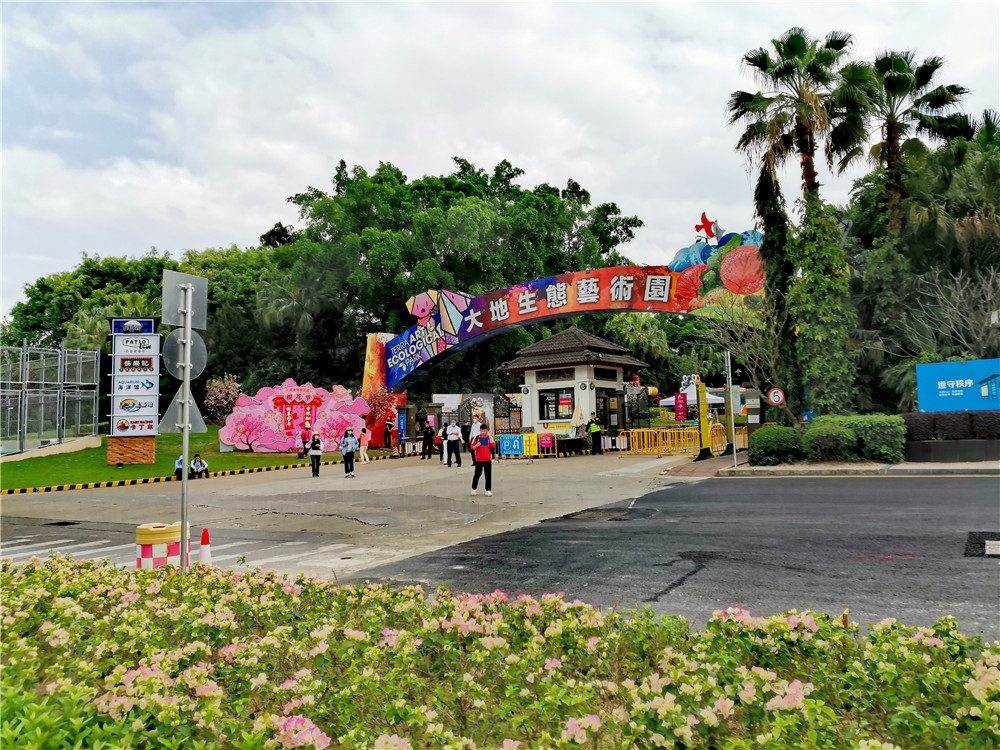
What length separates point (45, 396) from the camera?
30.3 meters

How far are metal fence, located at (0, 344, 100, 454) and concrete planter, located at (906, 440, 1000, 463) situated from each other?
32.1 m

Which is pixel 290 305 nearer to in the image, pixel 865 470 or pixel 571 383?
pixel 571 383

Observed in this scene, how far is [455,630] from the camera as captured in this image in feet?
13.9

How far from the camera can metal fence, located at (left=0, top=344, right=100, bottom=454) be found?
28609mm

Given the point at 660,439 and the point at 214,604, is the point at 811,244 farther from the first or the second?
the point at 214,604

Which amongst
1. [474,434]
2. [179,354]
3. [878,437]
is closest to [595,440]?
[474,434]

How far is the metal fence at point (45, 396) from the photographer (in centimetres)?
2861

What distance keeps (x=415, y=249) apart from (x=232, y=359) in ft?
52.7

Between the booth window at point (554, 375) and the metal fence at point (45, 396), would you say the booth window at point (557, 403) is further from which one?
the metal fence at point (45, 396)

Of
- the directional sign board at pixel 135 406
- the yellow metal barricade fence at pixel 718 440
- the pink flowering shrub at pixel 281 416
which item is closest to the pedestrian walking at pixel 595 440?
the yellow metal barricade fence at pixel 718 440

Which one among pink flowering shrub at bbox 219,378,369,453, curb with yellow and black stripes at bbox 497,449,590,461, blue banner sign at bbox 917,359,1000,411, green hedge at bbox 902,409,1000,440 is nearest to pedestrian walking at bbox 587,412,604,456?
curb with yellow and black stripes at bbox 497,449,590,461

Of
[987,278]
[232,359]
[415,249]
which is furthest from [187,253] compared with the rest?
[987,278]

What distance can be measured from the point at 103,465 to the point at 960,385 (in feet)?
102

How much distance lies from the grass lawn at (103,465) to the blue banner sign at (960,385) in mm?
22731
